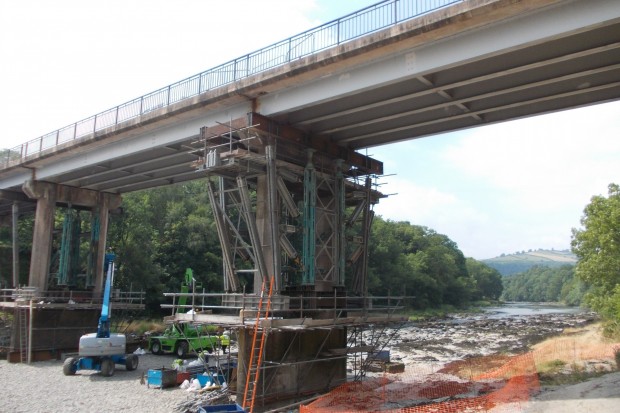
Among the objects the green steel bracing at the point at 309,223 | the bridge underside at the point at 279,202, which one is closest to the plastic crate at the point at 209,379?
the bridge underside at the point at 279,202

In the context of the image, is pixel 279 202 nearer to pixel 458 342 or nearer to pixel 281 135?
pixel 281 135

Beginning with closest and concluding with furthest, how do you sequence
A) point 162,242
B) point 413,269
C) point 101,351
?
point 101,351, point 162,242, point 413,269

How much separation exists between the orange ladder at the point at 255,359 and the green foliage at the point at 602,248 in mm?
29537

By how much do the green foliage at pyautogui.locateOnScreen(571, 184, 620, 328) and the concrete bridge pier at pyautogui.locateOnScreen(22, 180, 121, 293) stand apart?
109 feet

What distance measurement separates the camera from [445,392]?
1688 centimetres

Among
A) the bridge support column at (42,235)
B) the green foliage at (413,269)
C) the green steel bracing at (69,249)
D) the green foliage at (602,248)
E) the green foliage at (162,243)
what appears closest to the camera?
the bridge support column at (42,235)

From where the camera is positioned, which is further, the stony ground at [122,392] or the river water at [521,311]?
the river water at [521,311]

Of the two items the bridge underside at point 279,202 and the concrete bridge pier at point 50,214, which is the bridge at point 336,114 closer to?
the bridge underside at point 279,202

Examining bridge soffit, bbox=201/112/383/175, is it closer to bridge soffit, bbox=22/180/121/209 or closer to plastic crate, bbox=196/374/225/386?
plastic crate, bbox=196/374/225/386

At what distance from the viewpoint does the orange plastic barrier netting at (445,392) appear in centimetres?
1344

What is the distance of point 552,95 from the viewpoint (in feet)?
50.4

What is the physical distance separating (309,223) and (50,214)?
1858 cm

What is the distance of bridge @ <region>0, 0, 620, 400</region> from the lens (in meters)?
12.6

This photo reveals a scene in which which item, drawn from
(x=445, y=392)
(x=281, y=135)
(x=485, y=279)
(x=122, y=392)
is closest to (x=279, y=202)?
(x=281, y=135)
